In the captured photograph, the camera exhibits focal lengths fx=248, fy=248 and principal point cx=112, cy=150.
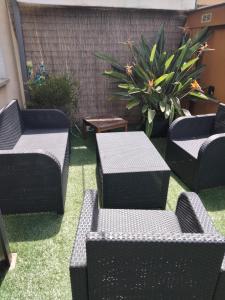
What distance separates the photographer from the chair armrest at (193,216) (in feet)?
4.40

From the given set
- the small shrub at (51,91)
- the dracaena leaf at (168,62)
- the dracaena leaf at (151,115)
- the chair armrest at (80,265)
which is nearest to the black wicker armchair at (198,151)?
the dracaena leaf at (151,115)

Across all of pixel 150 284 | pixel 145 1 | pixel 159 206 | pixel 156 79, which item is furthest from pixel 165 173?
pixel 145 1

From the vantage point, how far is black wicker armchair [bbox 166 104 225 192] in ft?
8.35

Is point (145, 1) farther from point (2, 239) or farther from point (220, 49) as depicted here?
point (2, 239)

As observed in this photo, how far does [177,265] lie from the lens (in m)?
1.07

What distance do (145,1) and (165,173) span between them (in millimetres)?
3214

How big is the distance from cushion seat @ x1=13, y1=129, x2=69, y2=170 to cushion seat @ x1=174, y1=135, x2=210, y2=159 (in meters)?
1.38

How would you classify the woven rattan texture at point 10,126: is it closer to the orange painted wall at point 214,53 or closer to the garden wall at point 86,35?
the garden wall at point 86,35

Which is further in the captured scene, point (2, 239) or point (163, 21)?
point (163, 21)

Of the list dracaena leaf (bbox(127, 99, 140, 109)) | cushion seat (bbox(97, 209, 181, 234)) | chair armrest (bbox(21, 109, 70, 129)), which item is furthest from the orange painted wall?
cushion seat (bbox(97, 209, 181, 234))

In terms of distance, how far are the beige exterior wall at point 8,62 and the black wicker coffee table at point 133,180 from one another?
1.93 m

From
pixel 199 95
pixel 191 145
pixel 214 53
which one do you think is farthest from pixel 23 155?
pixel 214 53

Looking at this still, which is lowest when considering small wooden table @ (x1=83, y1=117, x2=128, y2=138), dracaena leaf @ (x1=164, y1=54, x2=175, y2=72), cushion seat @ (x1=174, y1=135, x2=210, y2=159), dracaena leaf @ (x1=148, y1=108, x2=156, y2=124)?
small wooden table @ (x1=83, y1=117, x2=128, y2=138)

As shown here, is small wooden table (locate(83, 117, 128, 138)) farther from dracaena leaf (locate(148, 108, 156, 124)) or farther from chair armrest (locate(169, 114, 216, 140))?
chair armrest (locate(169, 114, 216, 140))
